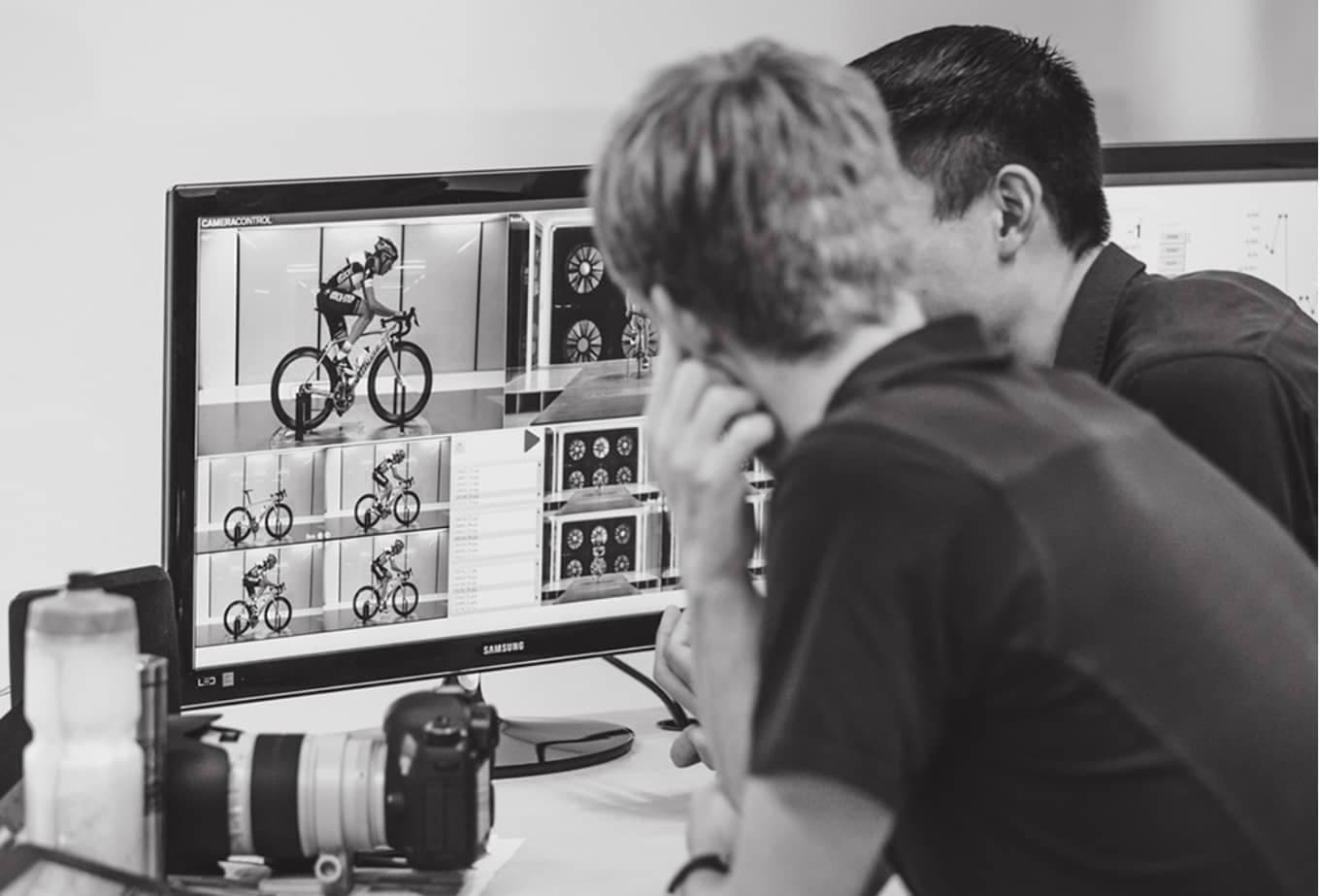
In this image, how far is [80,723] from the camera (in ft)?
3.89

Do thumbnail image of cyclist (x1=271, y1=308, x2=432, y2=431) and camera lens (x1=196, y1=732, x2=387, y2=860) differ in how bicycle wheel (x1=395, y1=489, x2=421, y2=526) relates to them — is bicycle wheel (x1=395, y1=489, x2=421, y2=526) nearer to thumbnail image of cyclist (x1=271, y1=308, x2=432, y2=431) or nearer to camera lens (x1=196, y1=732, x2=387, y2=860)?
thumbnail image of cyclist (x1=271, y1=308, x2=432, y2=431)

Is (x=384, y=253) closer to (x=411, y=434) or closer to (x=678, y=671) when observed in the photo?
(x=411, y=434)

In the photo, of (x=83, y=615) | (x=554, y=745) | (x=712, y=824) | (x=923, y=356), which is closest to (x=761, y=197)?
(x=923, y=356)

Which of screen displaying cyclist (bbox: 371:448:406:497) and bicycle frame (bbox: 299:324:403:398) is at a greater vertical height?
bicycle frame (bbox: 299:324:403:398)

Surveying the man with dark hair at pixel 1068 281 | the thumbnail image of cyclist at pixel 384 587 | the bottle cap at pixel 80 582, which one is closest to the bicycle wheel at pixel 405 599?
the thumbnail image of cyclist at pixel 384 587

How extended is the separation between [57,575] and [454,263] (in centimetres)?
61

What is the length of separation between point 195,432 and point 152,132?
47 cm

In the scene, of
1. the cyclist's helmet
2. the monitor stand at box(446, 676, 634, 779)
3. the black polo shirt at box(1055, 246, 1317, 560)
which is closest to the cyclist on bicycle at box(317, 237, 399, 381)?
the cyclist's helmet

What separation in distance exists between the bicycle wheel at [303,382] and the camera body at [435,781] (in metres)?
0.37

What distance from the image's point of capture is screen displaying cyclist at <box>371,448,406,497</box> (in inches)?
64.6

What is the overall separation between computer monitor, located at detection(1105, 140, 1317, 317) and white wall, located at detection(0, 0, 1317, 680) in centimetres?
56

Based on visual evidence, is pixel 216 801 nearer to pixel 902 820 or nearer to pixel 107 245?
pixel 902 820

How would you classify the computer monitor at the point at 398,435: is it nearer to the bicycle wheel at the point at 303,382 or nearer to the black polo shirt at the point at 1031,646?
the bicycle wheel at the point at 303,382

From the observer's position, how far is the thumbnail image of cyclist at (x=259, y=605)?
1597 mm
